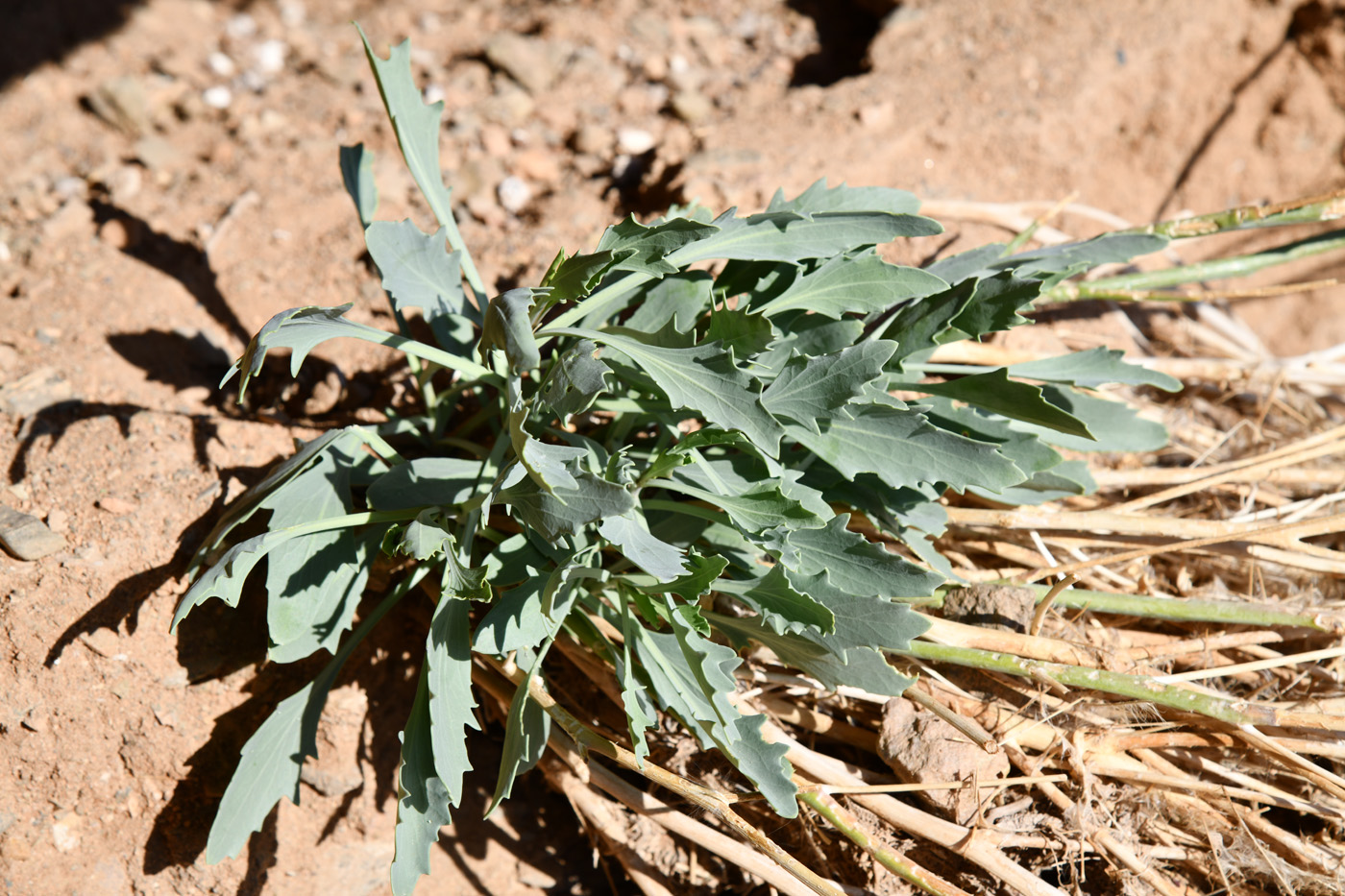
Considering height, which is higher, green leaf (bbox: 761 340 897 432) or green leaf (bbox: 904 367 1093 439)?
green leaf (bbox: 761 340 897 432)

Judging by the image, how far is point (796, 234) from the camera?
1524 millimetres

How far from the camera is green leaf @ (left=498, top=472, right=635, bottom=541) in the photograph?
1.19 metres

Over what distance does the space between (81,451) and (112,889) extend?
0.84m

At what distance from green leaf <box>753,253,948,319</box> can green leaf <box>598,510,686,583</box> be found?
50 centimetres

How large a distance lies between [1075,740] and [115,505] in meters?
1.87

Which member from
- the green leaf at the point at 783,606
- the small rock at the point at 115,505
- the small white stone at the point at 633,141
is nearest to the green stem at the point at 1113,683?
the green leaf at the point at 783,606

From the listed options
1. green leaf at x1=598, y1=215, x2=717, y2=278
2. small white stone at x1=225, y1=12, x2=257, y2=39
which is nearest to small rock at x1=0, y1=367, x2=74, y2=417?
green leaf at x1=598, y1=215, x2=717, y2=278

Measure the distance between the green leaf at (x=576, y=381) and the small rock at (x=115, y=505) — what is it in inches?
36.3

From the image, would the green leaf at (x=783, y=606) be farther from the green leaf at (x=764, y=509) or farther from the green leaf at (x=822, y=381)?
the green leaf at (x=822, y=381)

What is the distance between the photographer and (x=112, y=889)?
5.25 ft

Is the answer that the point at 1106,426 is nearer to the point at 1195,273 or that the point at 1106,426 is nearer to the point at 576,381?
the point at 1195,273

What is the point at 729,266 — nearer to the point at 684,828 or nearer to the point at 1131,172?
the point at 684,828

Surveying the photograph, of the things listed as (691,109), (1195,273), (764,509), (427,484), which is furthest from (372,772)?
(1195,273)

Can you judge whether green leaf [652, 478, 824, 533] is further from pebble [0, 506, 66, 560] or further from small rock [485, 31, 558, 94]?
small rock [485, 31, 558, 94]
